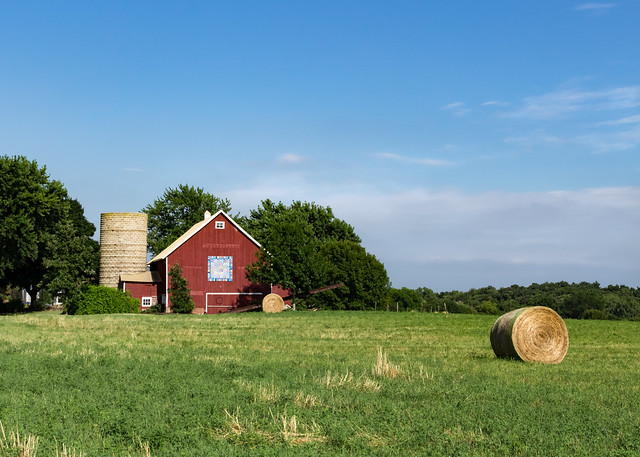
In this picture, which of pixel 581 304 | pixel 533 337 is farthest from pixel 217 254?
pixel 581 304

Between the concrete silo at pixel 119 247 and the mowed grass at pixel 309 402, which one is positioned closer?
the mowed grass at pixel 309 402

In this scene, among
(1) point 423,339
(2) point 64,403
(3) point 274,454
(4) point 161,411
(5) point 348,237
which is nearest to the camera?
(3) point 274,454

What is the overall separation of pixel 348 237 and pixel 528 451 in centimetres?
7269

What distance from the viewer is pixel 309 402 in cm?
1145

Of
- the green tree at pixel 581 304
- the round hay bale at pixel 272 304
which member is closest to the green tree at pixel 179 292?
the round hay bale at pixel 272 304

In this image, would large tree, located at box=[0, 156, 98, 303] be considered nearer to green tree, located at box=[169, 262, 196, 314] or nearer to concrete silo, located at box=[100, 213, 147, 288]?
concrete silo, located at box=[100, 213, 147, 288]

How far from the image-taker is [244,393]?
40.3ft

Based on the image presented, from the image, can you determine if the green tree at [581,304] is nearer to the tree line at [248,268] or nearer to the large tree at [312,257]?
the tree line at [248,268]

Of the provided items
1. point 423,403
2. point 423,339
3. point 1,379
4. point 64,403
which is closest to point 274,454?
point 423,403

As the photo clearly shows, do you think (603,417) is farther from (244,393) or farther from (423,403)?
(244,393)

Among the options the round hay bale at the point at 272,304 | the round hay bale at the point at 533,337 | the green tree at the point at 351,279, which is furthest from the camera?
the green tree at the point at 351,279

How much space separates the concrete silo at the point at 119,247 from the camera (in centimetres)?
6169

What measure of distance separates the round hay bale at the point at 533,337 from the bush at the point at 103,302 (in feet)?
127

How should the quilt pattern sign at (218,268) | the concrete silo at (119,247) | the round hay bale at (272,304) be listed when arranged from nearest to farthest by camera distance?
1. the round hay bale at (272,304)
2. the quilt pattern sign at (218,268)
3. the concrete silo at (119,247)
